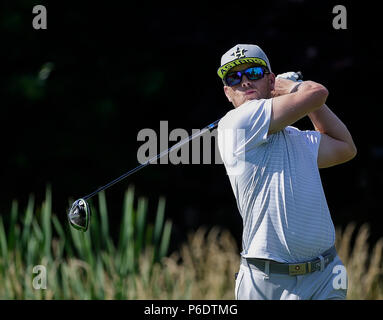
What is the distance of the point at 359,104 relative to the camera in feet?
24.7

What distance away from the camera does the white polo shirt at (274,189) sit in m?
3.13

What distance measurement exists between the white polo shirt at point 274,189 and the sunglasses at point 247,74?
135 millimetres

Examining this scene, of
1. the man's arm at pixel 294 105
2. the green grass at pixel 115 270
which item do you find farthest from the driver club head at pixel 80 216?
the green grass at pixel 115 270

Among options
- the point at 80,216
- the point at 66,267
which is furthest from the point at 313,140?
the point at 66,267

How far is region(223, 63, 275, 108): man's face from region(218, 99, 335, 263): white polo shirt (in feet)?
0.30

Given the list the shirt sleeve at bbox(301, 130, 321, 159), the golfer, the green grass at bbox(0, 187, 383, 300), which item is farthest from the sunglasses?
the green grass at bbox(0, 187, 383, 300)

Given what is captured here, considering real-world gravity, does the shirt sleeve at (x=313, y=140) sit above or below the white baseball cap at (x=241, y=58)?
below

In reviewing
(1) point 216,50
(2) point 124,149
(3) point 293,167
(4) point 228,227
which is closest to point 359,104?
(1) point 216,50

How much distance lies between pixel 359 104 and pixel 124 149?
3050 millimetres

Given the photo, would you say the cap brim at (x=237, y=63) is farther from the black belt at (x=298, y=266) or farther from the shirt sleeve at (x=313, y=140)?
the black belt at (x=298, y=266)

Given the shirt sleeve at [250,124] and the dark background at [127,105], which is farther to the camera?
the dark background at [127,105]

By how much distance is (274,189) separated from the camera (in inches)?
124

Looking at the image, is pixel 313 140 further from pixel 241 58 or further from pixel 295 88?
pixel 241 58

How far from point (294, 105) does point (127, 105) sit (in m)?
6.01
